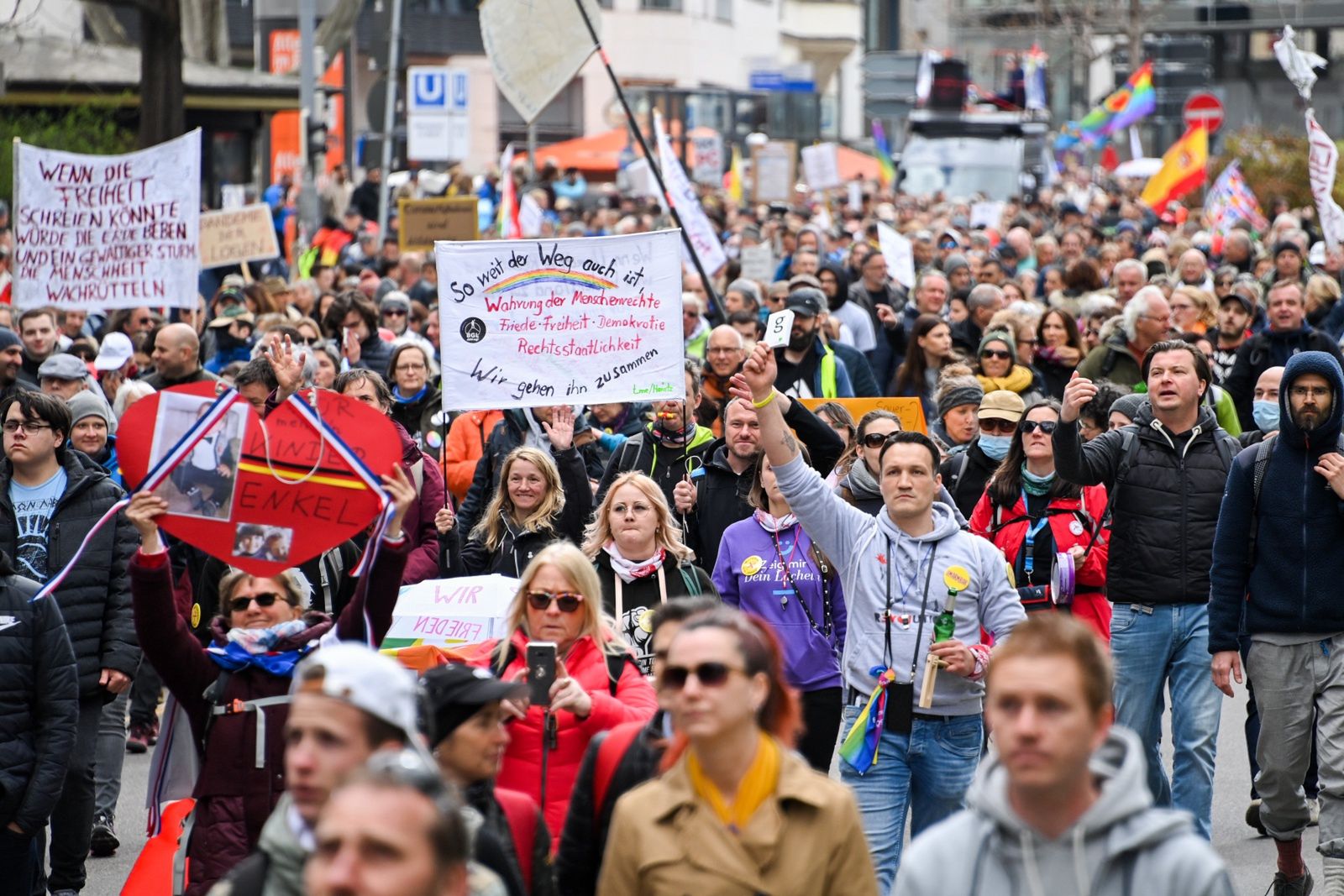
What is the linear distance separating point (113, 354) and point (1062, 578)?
268 inches

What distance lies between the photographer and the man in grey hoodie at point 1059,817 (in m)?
3.50

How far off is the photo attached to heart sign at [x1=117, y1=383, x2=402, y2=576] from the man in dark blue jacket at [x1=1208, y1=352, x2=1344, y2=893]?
309 centimetres

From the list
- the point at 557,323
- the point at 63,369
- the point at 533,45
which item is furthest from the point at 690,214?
the point at 63,369

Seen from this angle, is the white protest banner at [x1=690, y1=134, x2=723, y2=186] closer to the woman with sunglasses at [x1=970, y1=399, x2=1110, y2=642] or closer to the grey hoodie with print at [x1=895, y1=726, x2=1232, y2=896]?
the woman with sunglasses at [x1=970, y1=399, x2=1110, y2=642]

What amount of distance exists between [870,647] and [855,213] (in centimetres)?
2621

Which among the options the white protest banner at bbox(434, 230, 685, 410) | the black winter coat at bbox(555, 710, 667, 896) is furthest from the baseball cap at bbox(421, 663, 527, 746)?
the white protest banner at bbox(434, 230, 685, 410)

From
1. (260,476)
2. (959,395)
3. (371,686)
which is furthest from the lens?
(959,395)

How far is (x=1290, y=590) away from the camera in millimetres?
7191

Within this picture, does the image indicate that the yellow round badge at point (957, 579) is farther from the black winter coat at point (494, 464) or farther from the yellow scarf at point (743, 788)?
the black winter coat at point (494, 464)

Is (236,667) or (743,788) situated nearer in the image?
(743,788)

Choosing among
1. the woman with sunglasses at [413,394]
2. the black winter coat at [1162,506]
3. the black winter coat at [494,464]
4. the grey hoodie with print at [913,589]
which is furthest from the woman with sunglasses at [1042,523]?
the woman with sunglasses at [413,394]

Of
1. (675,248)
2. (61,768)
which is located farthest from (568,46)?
(61,768)

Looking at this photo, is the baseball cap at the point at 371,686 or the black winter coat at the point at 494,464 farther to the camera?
the black winter coat at the point at 494,464

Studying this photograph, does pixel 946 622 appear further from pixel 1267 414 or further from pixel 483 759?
pixel 1267 414
